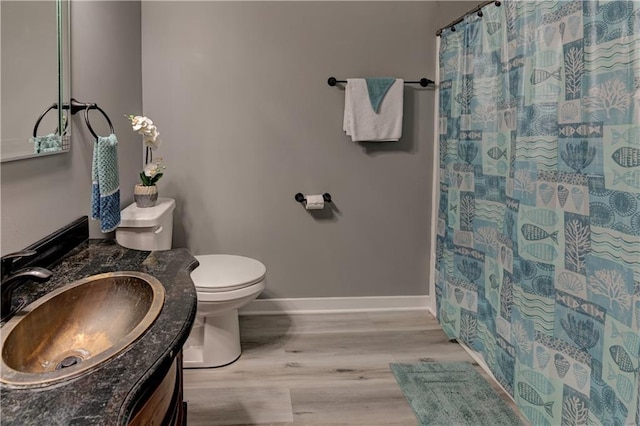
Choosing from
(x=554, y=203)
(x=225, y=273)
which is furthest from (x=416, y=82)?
(x=225, y=273)

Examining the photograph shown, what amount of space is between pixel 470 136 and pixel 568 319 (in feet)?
3.82

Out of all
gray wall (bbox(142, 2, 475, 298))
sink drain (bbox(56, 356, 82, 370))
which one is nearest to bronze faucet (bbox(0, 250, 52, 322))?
sink drain (bbox(56, 356, 82, 370))

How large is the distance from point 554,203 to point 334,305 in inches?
69.1

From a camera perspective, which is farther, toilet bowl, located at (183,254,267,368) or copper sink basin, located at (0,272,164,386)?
toilet bowl, located at (183,254,267,368)

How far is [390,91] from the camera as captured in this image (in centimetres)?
302

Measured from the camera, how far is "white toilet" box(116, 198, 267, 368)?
7.64ft

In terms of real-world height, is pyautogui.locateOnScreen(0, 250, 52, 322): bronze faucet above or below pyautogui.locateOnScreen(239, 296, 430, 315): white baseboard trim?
above

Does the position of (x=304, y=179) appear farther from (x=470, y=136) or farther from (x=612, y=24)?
(x=612, y=24)

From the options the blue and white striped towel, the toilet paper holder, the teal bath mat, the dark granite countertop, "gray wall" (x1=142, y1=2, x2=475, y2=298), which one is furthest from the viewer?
the toilet paper holder

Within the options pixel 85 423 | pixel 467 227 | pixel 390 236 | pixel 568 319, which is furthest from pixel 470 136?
pixel 85 423

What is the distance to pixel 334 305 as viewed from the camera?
128 inches

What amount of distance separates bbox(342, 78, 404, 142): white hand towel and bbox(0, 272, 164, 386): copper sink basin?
191 centimetres

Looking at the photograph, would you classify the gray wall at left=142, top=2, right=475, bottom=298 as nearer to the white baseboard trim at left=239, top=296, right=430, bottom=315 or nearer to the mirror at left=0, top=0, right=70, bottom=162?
the white baseboard trim at left=239, top=296, right=430, bottom=315

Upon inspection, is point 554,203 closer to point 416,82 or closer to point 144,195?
point 416,82
